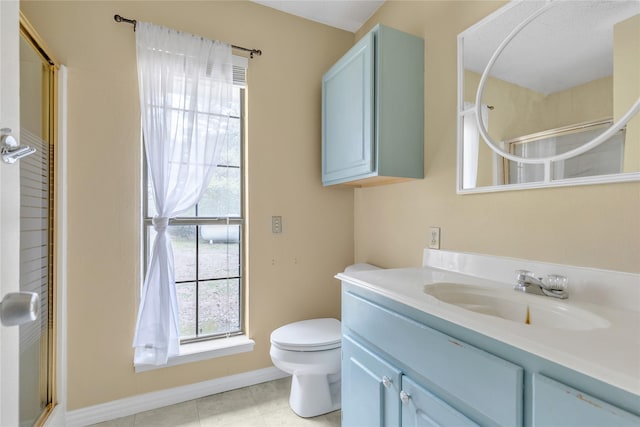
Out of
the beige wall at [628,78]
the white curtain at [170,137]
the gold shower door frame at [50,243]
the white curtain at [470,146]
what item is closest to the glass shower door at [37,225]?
the gold shower door frame at [50,243]

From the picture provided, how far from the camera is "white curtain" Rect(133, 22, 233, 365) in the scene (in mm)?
1666

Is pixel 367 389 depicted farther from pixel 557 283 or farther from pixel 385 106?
pixel 385 106

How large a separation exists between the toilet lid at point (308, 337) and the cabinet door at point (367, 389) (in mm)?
297

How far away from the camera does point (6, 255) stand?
0.58m

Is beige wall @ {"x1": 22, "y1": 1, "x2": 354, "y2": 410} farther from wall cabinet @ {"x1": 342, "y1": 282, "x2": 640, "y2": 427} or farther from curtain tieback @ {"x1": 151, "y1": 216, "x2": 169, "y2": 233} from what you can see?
wall cabinet @ {"x1": 342, "y1": 282, "x2": 640, "y2": 427}

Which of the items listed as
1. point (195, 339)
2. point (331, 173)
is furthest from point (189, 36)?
point (195, 339)

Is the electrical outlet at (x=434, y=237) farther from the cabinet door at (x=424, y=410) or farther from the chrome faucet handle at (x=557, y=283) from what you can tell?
the cabinet door at (x=424, y=410)

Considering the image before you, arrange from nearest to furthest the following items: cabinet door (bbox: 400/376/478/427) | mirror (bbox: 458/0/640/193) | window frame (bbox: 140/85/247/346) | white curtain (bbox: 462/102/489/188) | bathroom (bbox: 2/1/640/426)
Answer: cabinet door (bbox: 400/376/478/427) < mirror (bbox: 458/0/640/193) < bathroom (bbox: 2/1/640/426) < white curtain (bbox: 462/102/489/188) < window frame (bbox: 140/85/247/346)

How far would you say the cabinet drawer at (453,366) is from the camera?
26.8 inches

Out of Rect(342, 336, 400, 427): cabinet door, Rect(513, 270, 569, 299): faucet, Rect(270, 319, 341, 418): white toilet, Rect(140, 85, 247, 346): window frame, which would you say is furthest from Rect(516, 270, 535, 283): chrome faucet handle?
Rect(140, 85, 247, 346): window frame

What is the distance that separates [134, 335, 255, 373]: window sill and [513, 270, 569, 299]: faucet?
1.58m

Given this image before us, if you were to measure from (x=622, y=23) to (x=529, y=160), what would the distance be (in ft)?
1.53

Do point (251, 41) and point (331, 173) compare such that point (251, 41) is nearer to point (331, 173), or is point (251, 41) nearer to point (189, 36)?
point (189, 36)

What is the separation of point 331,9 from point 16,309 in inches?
88.7
